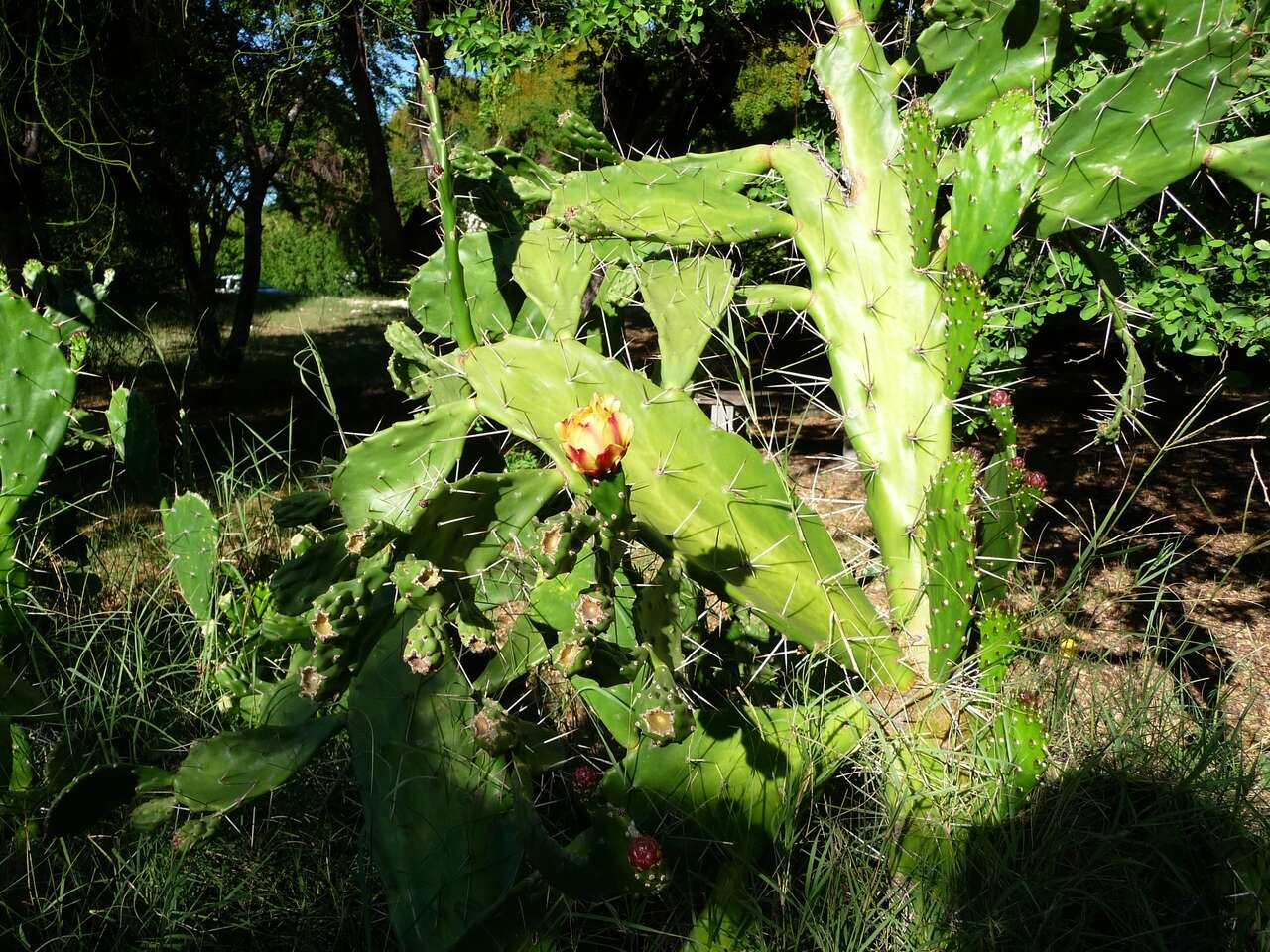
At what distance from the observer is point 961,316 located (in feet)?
5.13

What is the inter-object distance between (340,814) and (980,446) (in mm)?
4173

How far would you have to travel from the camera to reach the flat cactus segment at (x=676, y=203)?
1859 millimetres

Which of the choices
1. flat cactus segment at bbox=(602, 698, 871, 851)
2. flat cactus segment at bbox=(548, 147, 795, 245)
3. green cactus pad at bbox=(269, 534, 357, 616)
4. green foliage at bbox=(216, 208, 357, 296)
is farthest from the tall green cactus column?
green foliage at bbox=(216, 208, 357, 296)

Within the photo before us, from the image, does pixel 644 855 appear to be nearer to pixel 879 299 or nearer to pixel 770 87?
pixel 879 299

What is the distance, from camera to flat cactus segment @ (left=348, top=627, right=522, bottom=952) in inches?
53.7

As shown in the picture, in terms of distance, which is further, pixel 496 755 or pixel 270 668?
pixel 270 668

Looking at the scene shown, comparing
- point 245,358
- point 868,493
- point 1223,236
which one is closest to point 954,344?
point 868,493

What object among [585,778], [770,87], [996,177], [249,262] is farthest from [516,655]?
[249,262]

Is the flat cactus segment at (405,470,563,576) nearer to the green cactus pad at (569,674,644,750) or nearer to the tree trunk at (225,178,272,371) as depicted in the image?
the green cactus pad at (569,674,644,750)

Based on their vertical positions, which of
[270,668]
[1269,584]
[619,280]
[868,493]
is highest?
[619,280]

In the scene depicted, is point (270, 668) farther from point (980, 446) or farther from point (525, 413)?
point (980, 446)

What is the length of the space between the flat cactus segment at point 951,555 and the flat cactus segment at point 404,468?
2.76ft

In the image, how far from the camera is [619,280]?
7.22 feet

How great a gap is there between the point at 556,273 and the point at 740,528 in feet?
2.45
